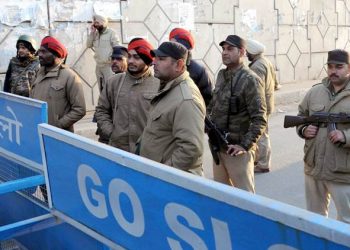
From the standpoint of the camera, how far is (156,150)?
2.78m

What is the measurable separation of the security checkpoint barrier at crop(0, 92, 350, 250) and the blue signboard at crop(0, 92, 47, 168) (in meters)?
0.42

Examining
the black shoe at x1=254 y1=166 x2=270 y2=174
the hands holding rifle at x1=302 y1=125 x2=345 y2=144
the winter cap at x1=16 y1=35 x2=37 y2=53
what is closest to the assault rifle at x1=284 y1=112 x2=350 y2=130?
the hands holding rifle at x1=302 y1=125 x2=345 y2=144

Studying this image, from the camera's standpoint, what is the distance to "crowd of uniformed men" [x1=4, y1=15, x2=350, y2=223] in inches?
107

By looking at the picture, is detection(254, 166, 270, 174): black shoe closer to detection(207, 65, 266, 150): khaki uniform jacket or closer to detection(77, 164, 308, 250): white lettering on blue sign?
detection(207, 65, 266, 150): khaki uniform jacket

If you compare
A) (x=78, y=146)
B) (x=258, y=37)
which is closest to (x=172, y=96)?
(x=78, y=146)

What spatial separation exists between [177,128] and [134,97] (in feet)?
2.31

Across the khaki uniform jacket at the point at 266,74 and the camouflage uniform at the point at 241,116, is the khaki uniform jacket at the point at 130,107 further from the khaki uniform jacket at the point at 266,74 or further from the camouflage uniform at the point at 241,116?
the khaki uniform jacket at the point at 266,74

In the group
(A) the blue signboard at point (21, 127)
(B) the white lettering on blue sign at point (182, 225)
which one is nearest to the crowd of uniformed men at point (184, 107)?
(A) the blue signboard at point (21, 127)

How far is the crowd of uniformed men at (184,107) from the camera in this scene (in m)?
2.72

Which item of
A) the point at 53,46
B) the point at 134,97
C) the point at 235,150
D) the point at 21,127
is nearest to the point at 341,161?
the point at 235,150

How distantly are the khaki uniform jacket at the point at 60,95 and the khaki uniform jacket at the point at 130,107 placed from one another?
564 mm

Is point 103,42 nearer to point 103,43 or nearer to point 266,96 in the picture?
point 103,43

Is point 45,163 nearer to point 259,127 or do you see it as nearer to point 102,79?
point 259,127

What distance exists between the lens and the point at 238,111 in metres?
3.71
